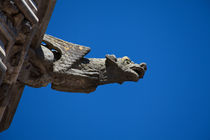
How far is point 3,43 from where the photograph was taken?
8.66 ft

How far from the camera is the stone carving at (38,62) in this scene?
8.91 feet

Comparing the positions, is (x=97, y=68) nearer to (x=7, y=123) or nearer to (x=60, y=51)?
(x=60, y=51)

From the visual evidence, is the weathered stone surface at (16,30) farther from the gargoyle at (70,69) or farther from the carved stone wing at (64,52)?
the carved stone wing at (64,52)

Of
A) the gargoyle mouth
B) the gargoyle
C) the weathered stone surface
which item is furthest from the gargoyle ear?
the weathered stone surface

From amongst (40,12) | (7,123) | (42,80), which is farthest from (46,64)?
(7,123)

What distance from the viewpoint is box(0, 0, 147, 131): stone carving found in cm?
271

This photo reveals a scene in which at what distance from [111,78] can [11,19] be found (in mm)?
2049

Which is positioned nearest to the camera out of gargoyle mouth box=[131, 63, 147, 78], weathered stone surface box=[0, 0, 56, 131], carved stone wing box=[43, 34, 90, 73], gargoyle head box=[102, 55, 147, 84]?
weathered stone surface box=[0, 0, 56, 131]

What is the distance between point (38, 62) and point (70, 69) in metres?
0.54

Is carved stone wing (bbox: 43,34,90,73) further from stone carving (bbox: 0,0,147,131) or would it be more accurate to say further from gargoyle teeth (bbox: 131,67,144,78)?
gargoyle teeth (bbox: 131,67,144,78)

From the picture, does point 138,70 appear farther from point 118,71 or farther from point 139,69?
point 118,71

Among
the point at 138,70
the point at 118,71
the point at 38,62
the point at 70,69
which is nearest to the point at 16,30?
the point at 38,62

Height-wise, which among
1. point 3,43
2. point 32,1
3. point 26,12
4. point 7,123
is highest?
point 32,1

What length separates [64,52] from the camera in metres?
4.23
